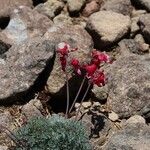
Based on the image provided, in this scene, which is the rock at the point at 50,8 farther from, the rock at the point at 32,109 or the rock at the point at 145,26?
the rock at the point at 32,109

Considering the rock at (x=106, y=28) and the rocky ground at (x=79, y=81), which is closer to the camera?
the rocky ground at (x=79, y=81)

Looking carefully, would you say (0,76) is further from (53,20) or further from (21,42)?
(53,20)

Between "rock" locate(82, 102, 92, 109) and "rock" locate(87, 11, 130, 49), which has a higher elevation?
"rock" locate(87, 11, 130, 49)

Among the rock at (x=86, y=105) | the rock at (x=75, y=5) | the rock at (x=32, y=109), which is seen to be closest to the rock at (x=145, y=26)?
the rock at (x=75, y=5)

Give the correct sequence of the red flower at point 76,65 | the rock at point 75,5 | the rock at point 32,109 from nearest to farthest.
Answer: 1. the red flower at point 76,65
2. the rock at point 32,109
3. the rock at point 75,5

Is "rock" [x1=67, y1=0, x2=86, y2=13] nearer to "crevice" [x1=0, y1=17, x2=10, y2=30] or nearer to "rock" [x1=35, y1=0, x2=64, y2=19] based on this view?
"rock" [x1=35, y1=0, x2=64, y2=19]

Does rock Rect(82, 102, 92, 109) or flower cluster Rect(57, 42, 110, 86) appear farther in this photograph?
rock Rect(82, 102, 92, 109)

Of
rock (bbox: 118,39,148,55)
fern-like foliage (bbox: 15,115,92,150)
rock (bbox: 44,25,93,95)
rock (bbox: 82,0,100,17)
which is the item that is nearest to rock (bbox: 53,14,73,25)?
rock (bbox: 82,0,100,17)
